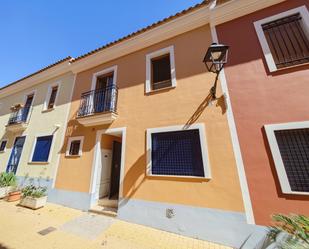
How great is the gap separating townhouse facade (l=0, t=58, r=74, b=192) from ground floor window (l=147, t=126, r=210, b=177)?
223 inches

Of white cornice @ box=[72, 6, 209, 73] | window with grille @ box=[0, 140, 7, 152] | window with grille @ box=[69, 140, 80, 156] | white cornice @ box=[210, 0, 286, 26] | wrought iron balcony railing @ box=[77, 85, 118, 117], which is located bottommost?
window with grille @ box=[69, 140, 80, 156]

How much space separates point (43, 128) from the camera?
8.92 meters

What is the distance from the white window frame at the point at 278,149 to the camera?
11.7 feet

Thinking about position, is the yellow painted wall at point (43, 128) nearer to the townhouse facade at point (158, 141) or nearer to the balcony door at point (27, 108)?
the balcony door at point (27, 108)

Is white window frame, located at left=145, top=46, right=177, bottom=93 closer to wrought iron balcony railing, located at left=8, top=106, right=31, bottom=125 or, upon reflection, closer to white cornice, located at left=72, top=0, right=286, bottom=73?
white cornice, located at left=72, top=0, right=286, bottom=73

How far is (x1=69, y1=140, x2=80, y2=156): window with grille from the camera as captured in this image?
744 cm

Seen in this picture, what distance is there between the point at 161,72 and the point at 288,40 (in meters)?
4.55

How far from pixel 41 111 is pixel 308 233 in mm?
12814

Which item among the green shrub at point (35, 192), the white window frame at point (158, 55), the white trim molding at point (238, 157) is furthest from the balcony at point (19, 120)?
the white trim molding at point (238, 157)

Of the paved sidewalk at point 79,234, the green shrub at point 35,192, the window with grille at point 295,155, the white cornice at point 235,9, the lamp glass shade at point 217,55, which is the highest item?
the white cornice at point 235,9

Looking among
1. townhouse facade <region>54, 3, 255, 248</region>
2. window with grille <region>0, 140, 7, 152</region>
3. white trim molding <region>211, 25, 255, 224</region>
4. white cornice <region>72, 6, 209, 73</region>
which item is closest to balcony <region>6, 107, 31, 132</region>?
window with grille <region>0, 140, 7, 152</region>

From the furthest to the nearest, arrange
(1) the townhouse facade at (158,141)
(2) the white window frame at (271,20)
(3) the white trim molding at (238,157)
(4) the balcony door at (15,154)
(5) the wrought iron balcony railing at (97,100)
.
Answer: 1. (4) the balcony door at (15,154)
2. (5) the wrought iron balcony railing at (97,100)
3. (2) the white window frame at (271,20)
4. (1) the townhouse facade at (158,141)
5. (3) the white trim molding at (238,157)

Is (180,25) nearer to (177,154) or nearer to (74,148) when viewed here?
(177,154)

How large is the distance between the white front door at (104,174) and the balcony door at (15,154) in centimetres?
677
